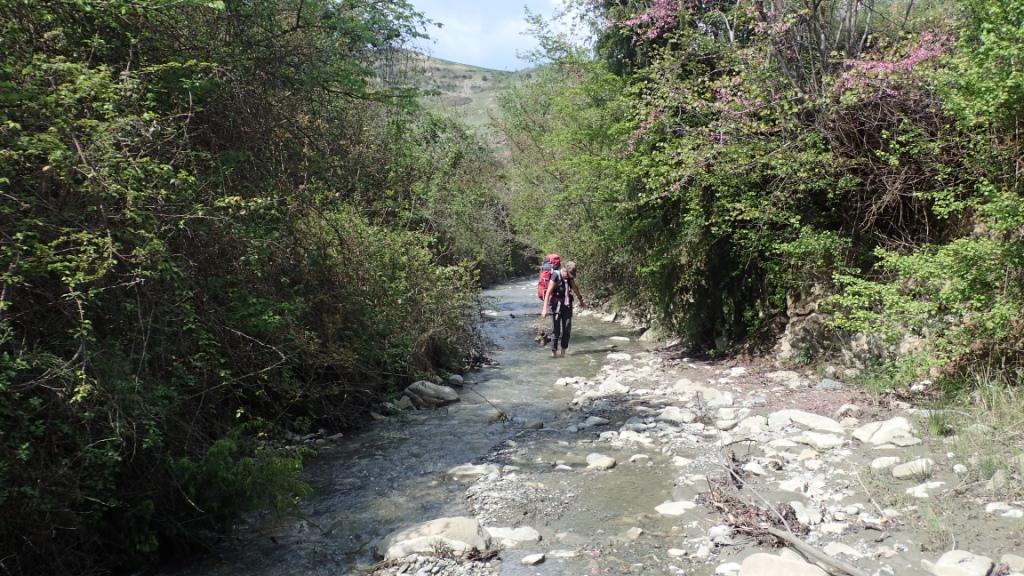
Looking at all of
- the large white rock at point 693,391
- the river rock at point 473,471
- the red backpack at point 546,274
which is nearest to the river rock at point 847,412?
the large white rock at point 693,391

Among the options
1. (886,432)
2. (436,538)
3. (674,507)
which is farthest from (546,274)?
(436,538)

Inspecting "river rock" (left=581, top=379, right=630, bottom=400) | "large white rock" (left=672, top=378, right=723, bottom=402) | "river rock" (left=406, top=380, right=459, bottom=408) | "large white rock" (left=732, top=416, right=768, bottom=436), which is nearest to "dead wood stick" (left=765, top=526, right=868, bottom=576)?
"large white rock" (left=732, top=416, right=768, bottom=436)

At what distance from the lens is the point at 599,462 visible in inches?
281

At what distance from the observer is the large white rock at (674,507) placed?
5696 mm

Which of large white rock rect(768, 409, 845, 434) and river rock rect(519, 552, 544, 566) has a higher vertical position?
large white rock rect(768, 409, 845, 434)

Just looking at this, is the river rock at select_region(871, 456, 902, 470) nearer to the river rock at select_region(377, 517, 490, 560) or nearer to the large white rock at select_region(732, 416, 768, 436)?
the large white rock at select_region(732, 416, 768, 436)

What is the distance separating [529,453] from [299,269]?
350 cm

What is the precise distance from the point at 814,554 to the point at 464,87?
115559mm

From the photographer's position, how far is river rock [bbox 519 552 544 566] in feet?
16.5

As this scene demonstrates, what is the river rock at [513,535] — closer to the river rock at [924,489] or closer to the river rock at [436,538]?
the river rock at [436,538]

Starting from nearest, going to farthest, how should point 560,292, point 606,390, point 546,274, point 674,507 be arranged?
point 674,507 → point 606,390 → point 560,292 → point 546,274

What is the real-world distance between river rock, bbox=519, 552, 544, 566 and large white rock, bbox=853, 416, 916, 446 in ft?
12.0

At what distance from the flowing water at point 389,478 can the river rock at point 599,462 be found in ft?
1.43

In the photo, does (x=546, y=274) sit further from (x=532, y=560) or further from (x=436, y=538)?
(x=532, y=560)
